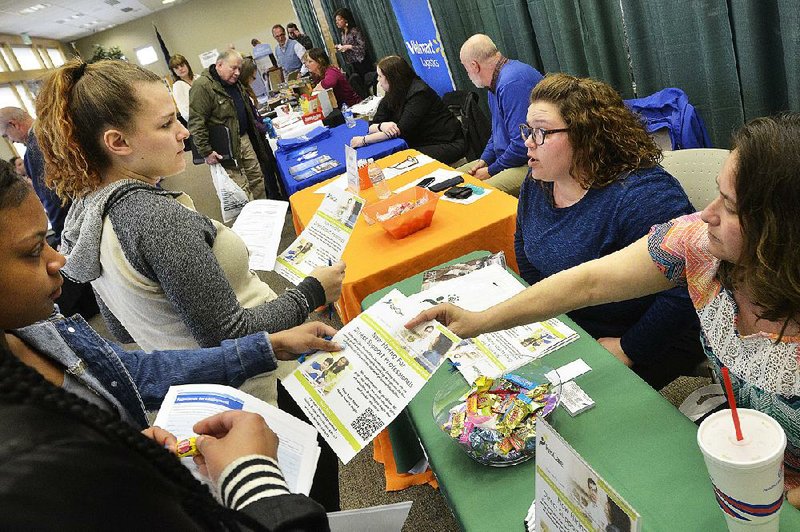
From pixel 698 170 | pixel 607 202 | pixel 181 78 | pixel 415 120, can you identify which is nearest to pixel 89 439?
pixel 607 202

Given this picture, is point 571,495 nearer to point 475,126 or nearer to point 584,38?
point 584,38

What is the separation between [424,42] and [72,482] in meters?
5.73

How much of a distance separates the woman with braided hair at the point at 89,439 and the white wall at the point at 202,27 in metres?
17.7

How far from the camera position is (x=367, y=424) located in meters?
1.08

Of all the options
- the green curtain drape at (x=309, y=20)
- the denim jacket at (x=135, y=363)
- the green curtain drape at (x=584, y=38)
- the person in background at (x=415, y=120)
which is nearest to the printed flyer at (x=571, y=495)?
the denim jacket at (x=135, y=363)

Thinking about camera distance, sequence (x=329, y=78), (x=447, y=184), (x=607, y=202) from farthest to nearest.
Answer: (x=329, y=78), (x=447, y=184), (x=607, y=202)

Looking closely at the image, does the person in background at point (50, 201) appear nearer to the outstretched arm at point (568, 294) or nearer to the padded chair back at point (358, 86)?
the outstretched arm at point (568, 294)

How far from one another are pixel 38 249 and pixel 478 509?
78 cm

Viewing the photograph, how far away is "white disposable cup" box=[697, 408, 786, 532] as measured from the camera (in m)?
0.61

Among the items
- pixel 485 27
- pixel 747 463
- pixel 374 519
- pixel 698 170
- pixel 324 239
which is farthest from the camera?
pixel 485 27

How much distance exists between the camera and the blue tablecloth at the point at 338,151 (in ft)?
11.7

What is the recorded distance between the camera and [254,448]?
709 mm

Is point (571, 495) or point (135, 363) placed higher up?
point (135, 363)

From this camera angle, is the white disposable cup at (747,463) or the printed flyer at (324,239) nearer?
the white disposable cup at (747,463)
